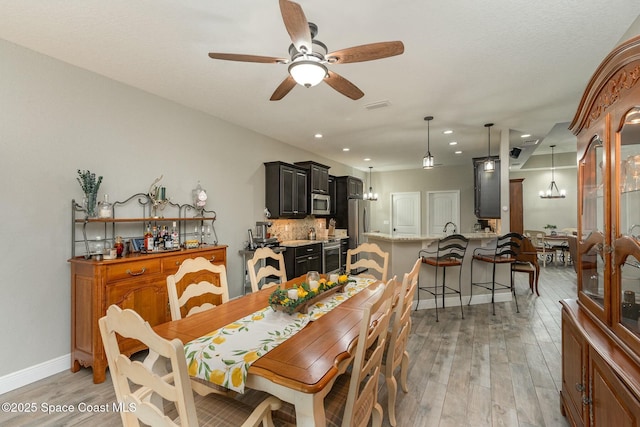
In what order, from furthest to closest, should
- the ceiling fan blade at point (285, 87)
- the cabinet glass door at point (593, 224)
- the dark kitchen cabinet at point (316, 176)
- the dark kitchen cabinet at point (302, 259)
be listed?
1. the dark kitchen cabinet at point (316, 176)
2. the dark kitchen cabinet at point (302, 259)
3. the ceiling fan blade at point (285, 87)
4. the cabinet glass door at point (593, 224)

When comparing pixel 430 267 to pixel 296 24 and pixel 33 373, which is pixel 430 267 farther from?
pixel 33 373

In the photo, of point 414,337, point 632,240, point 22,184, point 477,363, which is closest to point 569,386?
point 477,363

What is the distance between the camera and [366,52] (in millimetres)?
1830

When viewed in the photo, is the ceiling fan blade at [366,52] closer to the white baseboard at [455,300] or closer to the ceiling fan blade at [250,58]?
the ceiling fan blade at [250,58]

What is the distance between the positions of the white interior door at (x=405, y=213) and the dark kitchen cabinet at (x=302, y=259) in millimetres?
4239

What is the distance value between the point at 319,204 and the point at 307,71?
14.5ft

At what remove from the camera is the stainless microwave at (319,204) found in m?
5.94

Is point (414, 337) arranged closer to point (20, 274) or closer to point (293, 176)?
point (293, 176)

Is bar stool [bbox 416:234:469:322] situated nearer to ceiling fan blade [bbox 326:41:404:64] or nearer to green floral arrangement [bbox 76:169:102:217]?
ceiling fan blade [bbox 326:41:404:64]

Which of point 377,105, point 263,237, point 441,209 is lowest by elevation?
point 263,237

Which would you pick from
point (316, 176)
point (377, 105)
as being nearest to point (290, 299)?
point (377, 105)

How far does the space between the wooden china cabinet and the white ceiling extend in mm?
931

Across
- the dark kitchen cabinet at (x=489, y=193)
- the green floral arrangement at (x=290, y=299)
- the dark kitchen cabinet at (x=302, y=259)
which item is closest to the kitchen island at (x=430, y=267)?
the dark kitchen cabinet at (x=489, y=193)

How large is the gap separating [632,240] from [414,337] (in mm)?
2530
